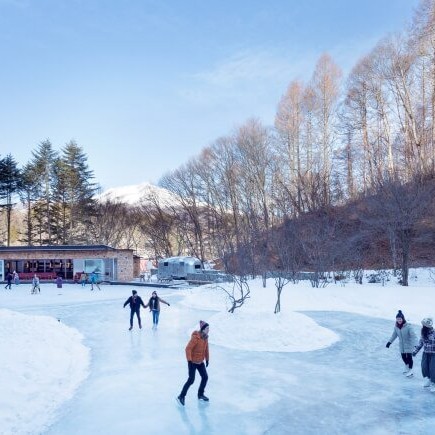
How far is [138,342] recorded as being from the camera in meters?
13.0

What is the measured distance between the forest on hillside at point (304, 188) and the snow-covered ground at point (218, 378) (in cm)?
1052

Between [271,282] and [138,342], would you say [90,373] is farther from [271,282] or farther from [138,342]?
[271,282]

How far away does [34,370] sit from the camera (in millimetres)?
8812

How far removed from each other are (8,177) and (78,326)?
40.8 meters

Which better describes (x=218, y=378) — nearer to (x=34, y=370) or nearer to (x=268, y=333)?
(x=268, y=333)

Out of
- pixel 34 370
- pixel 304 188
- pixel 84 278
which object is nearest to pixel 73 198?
pixel 84 278

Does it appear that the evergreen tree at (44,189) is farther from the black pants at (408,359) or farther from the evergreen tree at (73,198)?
the black pants at (408,359)

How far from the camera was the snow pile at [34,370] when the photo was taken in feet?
22.4

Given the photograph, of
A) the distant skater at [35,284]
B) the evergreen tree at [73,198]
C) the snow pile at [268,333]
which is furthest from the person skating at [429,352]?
the evergreen tree at [73,198]

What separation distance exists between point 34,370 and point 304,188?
32504 millimetres

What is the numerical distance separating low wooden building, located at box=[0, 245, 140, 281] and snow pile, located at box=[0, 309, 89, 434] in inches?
957

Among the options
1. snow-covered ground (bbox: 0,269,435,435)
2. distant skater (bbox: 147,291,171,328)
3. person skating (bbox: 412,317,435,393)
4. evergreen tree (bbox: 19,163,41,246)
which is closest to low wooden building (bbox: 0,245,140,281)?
evergreen tree (bbox: 19,163,41,246)

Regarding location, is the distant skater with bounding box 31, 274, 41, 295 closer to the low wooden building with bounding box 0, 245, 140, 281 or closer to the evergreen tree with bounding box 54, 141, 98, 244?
the low wooden building with bounding box 0, 245, 140, 281

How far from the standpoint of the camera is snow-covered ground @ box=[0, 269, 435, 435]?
267 inches
